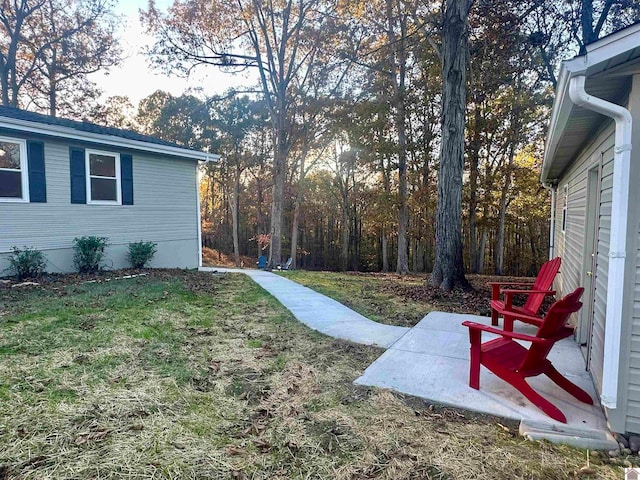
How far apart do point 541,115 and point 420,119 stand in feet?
14.1

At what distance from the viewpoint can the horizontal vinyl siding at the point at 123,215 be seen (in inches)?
303

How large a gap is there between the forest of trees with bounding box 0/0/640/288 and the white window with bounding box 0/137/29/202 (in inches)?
279

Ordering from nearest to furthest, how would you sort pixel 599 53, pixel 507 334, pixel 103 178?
pixel 599 53 → pixel 507 334 → pixel 103 178

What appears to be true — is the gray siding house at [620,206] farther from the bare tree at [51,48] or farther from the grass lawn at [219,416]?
the bare tree at [51,48]

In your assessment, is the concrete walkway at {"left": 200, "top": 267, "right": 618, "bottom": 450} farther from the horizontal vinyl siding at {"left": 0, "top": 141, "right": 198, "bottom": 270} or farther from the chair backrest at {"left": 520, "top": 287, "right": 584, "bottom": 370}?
the horizontal vinyl siding at {"left": 0, "top": 141, "right": 198, "bottom": 270}

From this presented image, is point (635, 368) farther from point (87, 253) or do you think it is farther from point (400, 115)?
point (400, 115)

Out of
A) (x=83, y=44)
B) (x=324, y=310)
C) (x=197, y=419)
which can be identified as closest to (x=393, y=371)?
(x=197, y=419)

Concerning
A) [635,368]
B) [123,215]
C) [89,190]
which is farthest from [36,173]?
[635,368]

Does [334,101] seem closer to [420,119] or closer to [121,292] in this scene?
[420,119]

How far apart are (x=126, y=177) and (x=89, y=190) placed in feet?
3.11

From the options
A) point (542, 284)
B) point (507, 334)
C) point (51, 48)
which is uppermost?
point (51, 48)

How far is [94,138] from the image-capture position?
8.40 metres

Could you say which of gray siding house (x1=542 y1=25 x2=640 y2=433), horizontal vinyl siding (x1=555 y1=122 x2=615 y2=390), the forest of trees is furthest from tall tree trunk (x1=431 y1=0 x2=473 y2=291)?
gray siding house (x1=542 y1=25 x2=640 y2=433)

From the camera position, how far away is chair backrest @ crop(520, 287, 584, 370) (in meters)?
2.79
